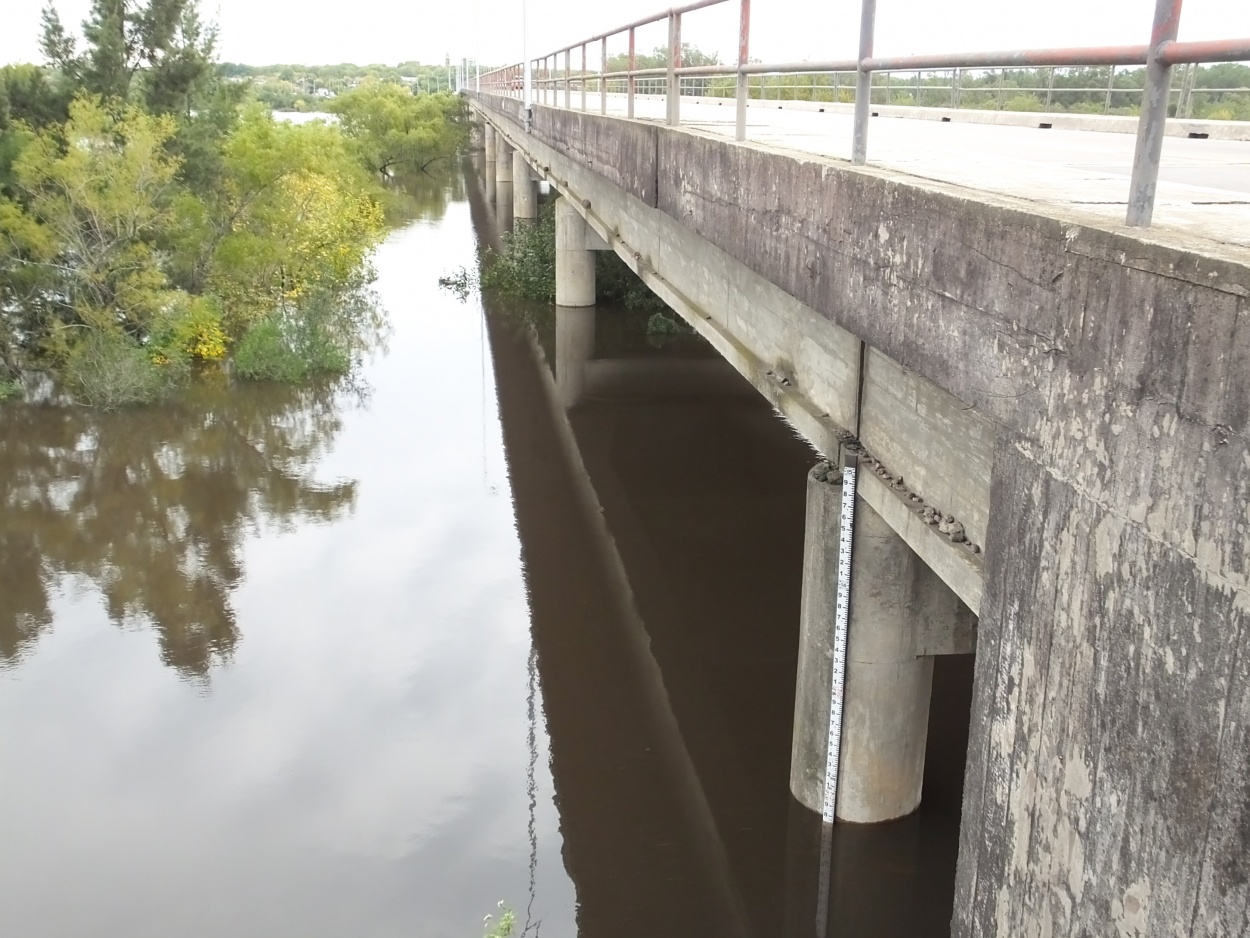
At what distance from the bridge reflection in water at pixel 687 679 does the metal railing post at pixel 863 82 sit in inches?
147

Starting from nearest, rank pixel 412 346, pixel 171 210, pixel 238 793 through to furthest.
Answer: pixel 238 793, pixel 171 210, pixel 412 346

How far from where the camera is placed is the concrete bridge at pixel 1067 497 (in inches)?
90.9

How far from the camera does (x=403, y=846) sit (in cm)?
677

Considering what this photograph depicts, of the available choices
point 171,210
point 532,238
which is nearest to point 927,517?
point 171,210

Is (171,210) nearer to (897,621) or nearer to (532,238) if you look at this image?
(532,238)

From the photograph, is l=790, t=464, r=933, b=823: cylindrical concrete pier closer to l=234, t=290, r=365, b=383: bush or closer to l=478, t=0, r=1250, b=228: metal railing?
l=478, t=0, r=1250, b=228: metal railing

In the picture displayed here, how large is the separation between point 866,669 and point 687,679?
293 cm

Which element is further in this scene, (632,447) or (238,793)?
(632,447)

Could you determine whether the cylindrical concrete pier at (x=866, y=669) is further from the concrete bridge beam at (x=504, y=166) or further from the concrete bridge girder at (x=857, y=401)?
the concrete bridge beam at (x=504, y=166)

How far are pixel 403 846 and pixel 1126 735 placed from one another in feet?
16.7

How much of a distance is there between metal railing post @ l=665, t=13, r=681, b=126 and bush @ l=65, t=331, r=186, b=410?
11.2 m

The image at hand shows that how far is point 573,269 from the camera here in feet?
70.6

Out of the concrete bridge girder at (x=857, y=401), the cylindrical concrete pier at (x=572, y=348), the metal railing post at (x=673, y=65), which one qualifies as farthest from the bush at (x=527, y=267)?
the metal railing post at (x=673, y=65)

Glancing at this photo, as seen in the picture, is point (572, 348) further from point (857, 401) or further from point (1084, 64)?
point (1084, 64)
